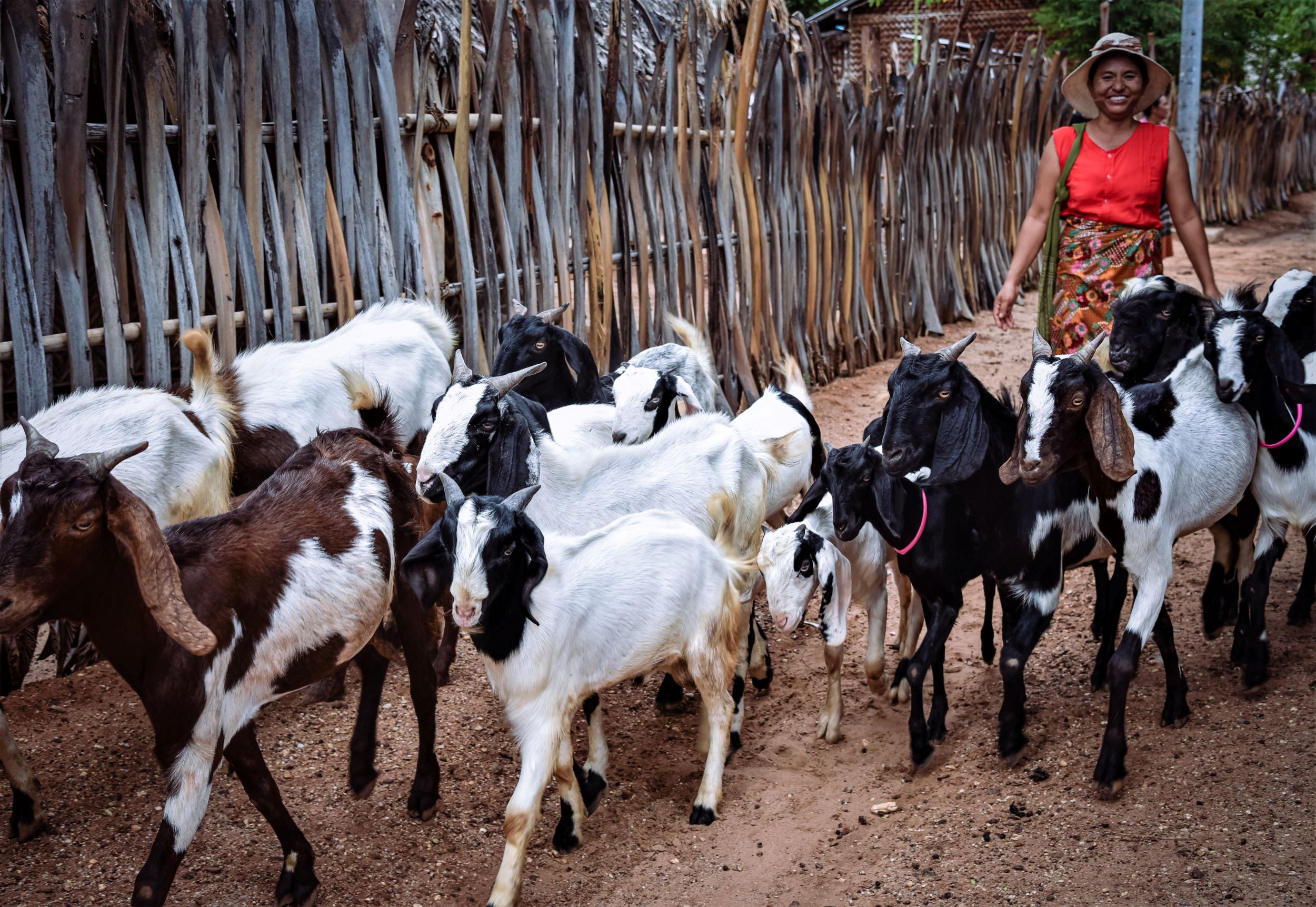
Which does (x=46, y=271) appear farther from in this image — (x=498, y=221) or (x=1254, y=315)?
(x=1254, y=315)

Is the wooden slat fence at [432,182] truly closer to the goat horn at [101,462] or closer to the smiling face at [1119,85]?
the goat horn at [101,462]

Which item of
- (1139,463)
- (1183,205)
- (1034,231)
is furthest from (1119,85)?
(1139,463)

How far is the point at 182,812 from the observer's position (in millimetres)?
3303

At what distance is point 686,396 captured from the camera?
5.40 meters

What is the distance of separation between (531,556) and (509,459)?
708 mm

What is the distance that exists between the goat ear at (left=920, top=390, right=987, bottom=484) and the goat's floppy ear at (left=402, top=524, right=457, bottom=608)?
163 centimetres

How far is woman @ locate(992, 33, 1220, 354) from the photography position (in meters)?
5.18

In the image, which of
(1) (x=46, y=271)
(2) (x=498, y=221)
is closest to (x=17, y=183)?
(1) (x=46, y=271)

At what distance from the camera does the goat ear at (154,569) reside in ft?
10.1

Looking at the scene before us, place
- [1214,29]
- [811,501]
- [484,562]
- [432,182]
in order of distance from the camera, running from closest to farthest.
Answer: [484,562] → [811,501] → [432,182] → [1214,29]

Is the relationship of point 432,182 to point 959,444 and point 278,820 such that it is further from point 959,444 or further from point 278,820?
point 278,820

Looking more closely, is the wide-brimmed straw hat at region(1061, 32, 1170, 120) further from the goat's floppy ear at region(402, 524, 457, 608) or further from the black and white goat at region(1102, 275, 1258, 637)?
the goat's floppy ear at region(402, 524, 457, 608)

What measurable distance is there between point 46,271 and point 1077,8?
58.3ft

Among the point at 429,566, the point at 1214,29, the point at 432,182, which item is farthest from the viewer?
the point at 1214,29
